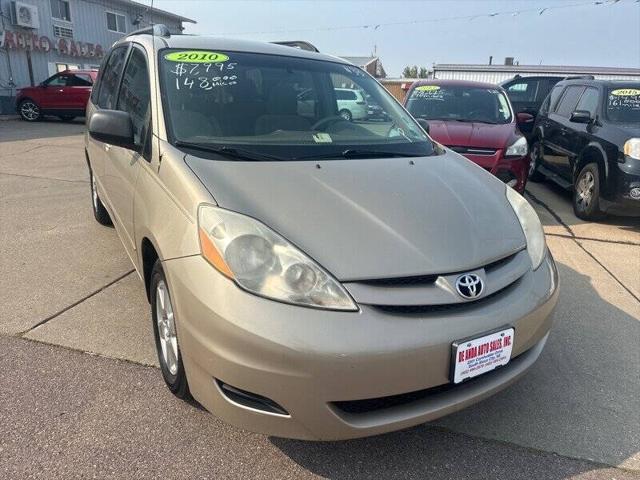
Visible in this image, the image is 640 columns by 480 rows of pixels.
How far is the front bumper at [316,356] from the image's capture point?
169cm

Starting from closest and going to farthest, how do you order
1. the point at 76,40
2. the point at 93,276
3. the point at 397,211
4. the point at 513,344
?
the point at 513,344 → the point at 397,211 → the point at 93,276 → the point at 76,40

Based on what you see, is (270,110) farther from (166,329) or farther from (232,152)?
(166,329)

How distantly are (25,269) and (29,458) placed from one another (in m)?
2.26

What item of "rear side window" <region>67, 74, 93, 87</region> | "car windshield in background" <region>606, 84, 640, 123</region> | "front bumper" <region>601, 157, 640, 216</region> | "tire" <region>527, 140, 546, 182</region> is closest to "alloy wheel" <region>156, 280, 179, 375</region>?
"front bumper" <region>601, 157, 640, 216</region>

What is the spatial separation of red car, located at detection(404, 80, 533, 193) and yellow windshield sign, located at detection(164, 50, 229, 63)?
7.78 ft

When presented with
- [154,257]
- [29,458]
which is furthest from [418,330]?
[29,458]

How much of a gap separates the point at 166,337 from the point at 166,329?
0.04m

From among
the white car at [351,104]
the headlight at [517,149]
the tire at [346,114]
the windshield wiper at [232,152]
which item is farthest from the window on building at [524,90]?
the windshield wiper at [232,152]

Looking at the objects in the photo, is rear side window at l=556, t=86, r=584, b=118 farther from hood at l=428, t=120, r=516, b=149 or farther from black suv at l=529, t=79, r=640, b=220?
hood at l=428, t=120, r=516, b=149

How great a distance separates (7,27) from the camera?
58.8 ft

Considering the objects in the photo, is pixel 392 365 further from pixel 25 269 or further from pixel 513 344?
pixel 25 269

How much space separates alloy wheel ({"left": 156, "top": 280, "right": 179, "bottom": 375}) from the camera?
2.26 meters

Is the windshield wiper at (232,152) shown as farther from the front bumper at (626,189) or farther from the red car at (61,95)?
the red car at (61,95)

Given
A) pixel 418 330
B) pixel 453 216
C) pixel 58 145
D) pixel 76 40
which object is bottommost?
pixel 58 145
